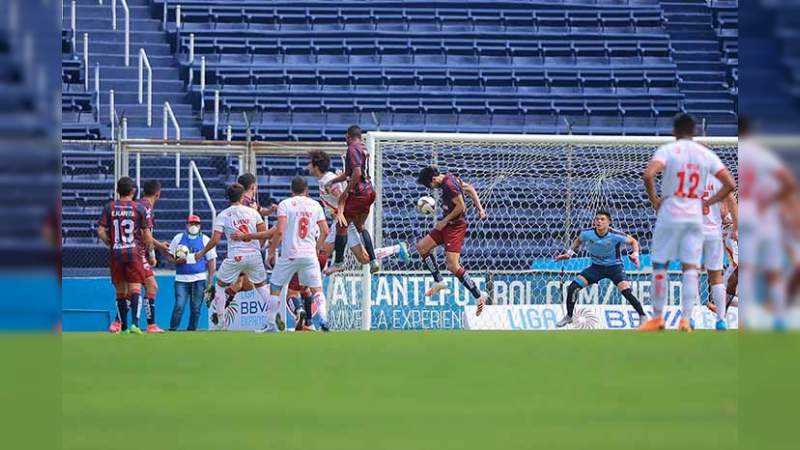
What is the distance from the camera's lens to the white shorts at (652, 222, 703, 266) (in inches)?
449

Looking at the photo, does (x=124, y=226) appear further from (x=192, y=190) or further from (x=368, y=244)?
(x=192, y=190)

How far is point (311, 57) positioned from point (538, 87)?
15.6 feet

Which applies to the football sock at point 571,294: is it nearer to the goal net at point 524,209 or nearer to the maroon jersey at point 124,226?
the goal net at point 524,209

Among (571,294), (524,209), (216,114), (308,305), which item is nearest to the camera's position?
(308,305)

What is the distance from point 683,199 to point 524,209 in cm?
1032

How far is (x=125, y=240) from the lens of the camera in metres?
14.7

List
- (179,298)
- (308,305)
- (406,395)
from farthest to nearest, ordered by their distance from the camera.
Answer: (179,298) < (308,305) < (406,395)

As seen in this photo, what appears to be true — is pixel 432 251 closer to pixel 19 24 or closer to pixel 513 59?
pixel 513 59

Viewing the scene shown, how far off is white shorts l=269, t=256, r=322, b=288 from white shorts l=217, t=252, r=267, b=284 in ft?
6.61

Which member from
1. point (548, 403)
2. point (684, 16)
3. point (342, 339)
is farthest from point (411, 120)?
point (548, 403)

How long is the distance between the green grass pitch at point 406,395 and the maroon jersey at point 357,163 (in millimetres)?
5435

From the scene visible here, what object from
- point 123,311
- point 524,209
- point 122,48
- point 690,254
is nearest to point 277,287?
point 123,311

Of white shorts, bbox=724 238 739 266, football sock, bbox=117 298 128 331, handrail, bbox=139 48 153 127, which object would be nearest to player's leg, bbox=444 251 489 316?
white shorts, bbox=724 238 739 266

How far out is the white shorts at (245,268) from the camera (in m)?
16.8
